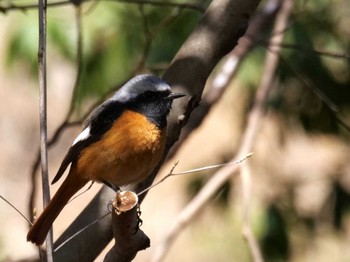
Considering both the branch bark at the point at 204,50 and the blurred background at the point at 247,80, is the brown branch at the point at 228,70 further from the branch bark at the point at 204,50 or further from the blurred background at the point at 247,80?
the branch bark at the point at 204,50

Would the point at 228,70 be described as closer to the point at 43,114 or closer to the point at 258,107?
the point at 258,107

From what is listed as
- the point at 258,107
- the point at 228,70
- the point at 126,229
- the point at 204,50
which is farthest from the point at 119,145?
the point at 258,107

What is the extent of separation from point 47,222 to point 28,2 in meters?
2.16

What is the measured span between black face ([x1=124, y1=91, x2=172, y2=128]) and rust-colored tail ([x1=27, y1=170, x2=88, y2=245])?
39 cm

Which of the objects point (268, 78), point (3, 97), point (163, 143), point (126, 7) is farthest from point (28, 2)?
point (3, 97)

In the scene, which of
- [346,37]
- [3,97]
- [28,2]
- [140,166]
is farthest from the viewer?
[3,97]

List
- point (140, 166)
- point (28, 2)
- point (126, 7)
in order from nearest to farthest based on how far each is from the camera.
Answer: point (140, 166) < point (28, 2) < point (126, 7)

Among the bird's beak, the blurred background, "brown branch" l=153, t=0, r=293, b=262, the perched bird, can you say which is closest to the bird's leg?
the perched bird

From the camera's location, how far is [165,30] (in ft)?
18.3

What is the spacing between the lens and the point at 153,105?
12.9 feet

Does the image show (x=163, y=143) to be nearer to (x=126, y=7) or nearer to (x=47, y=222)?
(x=47, y=222)

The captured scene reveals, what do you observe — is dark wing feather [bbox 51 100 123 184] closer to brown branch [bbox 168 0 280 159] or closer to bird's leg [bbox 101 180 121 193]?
bird's leg [bbox 101 180 121 193]

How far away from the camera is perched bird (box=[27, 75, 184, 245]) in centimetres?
375

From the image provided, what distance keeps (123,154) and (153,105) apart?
0.30 m
